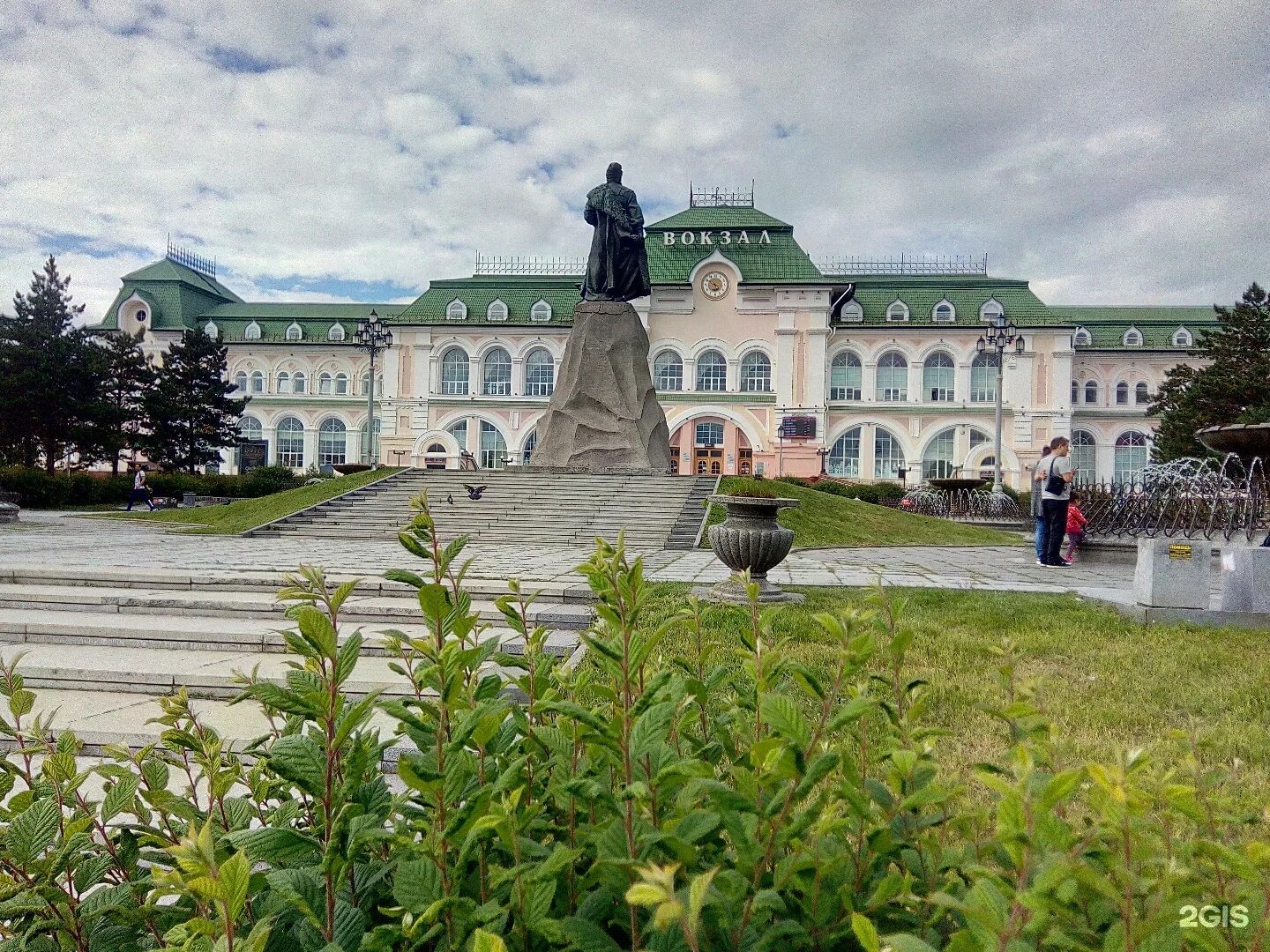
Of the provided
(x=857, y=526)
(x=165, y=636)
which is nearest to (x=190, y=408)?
(x=857, y=526)

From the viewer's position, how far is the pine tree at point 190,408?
126 feet

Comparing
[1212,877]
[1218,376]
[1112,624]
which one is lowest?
[1112,624]

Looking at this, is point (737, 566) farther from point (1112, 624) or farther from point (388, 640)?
point (388, 640)

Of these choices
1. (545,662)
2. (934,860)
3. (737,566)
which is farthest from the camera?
(737,566)

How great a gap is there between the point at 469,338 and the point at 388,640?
166 feet

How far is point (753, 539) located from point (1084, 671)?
9.65 feet

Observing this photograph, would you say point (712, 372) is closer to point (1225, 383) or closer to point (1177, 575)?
point (1225, 383)

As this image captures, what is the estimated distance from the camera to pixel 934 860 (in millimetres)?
1123

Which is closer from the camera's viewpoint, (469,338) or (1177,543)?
(1177,543)

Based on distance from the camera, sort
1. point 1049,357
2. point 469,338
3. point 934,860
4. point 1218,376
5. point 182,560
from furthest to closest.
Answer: point 469,338 < point 1049,357 < point 1218,376 < point 182,560 < point 934,860

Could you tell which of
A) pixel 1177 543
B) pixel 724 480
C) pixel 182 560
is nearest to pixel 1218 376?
pixel 724 480

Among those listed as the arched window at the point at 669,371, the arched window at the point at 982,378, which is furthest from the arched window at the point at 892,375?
the arched window at the point at 669,371

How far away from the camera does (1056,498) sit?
34.5 ft

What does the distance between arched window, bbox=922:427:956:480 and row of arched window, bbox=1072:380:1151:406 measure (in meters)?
10.8
